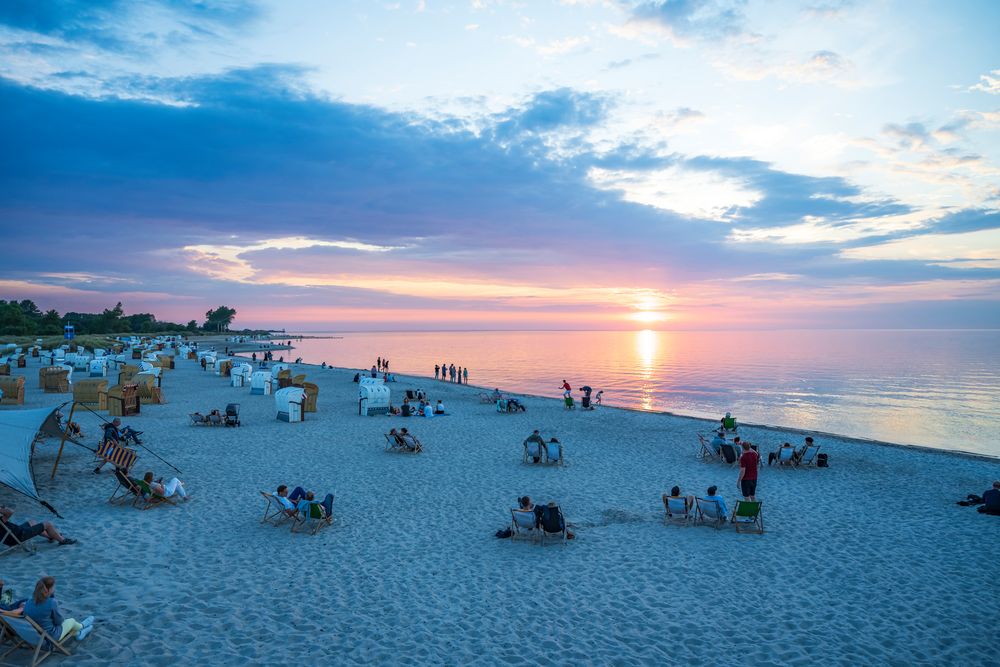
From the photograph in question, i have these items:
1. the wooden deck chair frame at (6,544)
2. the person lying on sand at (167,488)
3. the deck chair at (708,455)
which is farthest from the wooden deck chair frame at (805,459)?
the wooden deck chair frame at (6,544)

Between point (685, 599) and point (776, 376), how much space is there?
58.2 metres

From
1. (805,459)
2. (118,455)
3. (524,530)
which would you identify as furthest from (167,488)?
(805,459)

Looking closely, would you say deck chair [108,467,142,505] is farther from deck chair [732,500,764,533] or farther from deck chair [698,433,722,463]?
deck chair [698,433,722,463]

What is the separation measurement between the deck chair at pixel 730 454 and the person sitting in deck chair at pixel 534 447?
5.18m

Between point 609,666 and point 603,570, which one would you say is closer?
point 609,666

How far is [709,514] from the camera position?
10125 mm

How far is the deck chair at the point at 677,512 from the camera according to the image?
10.2 metres

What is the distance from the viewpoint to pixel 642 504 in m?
11.5

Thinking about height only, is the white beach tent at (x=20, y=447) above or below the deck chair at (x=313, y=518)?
above

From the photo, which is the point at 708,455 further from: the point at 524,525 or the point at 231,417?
the point at 231,417

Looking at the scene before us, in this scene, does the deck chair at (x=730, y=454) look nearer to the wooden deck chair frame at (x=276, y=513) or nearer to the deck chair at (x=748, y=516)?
the deck chair at (x=748, y=516)

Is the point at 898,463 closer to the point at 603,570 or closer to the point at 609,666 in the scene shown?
the point at 603,570

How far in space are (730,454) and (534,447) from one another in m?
5.47

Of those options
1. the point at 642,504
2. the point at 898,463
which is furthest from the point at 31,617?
the point at 898,463
